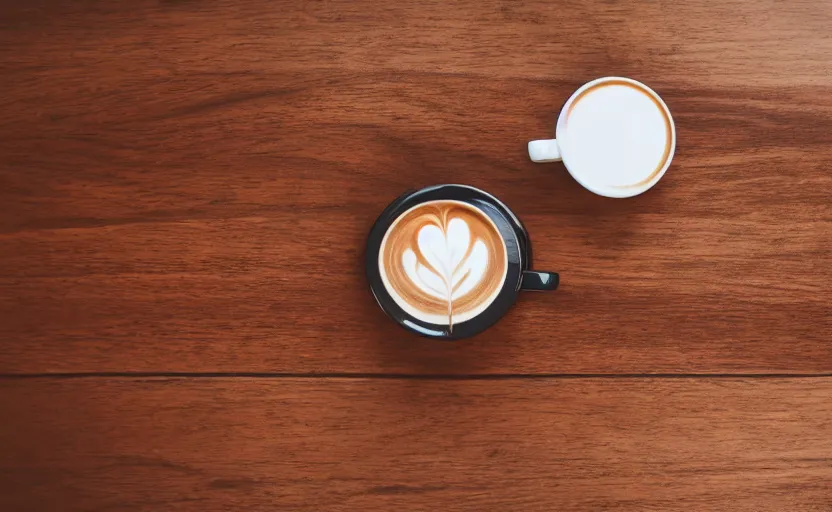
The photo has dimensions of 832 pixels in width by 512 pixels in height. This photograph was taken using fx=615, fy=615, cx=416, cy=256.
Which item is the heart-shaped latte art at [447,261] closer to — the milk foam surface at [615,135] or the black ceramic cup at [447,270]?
the black ceramic cup at [447,270]

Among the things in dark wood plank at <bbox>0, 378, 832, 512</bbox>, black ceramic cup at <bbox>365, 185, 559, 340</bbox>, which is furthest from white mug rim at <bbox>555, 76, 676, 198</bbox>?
dark wood plank at <bbox>0, 378, 832, 512</bbox>

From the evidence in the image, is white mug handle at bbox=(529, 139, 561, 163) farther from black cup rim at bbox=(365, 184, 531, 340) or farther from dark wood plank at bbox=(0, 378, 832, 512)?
dark wood plank at bbox=(0, 378, 832, 512)

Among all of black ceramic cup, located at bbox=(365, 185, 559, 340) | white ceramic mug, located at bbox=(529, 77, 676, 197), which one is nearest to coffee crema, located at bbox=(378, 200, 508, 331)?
black ceramic cup, located at bbox=(365, 185, 559, 340)

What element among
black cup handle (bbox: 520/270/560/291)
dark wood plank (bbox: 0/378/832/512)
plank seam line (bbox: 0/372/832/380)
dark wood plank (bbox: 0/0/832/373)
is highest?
dark wood plank (bbox: 0/0/832/373)

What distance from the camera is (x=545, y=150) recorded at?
646mm

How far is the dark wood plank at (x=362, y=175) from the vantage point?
2.19ft

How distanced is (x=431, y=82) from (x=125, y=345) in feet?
1.44

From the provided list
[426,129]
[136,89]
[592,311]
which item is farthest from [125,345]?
[592,311]

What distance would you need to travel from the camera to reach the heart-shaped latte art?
2.06 feet

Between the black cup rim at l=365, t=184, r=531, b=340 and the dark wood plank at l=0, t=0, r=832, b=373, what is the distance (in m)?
0.02

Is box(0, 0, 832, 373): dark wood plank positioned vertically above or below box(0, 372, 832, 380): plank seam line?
above

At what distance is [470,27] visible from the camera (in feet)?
2.22

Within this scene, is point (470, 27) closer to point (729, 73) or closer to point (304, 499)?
point (729, 73)

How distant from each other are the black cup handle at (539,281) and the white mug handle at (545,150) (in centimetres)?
12
